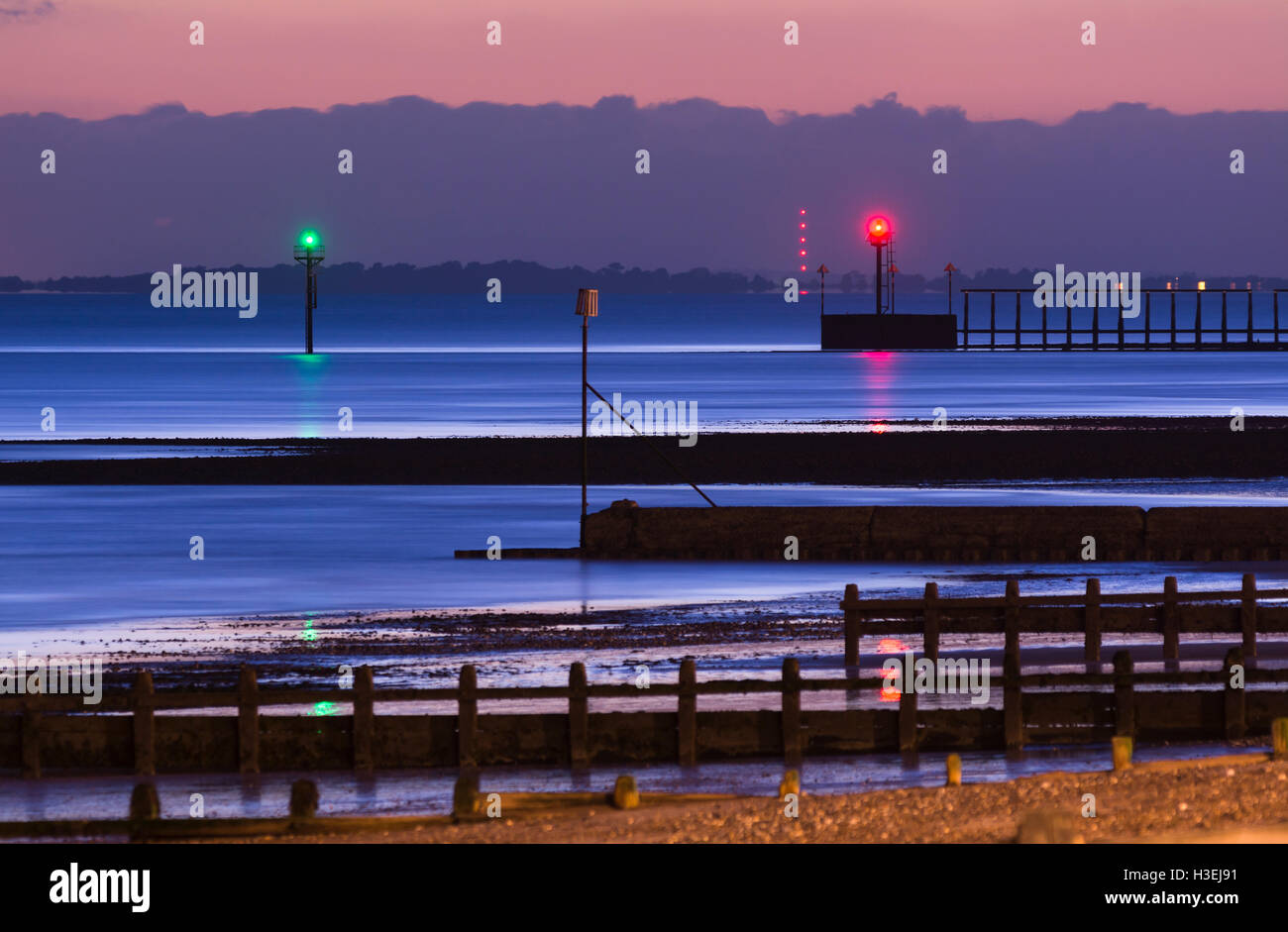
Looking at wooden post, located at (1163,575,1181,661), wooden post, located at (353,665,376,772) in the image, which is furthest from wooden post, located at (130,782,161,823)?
wooden post, located at (1163,575,1181,661)

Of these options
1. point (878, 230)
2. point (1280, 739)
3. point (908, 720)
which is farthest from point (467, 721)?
point (878, 230)

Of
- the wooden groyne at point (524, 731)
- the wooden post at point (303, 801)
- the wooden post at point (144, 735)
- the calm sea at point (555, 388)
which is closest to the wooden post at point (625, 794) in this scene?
the wooden groyne at point (524, 731)

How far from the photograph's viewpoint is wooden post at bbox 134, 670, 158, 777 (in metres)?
15.7

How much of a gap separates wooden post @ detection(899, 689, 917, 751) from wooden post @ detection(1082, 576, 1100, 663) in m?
4.55

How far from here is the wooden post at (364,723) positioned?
52.0 ft

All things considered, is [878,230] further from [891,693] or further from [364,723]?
[364,723]

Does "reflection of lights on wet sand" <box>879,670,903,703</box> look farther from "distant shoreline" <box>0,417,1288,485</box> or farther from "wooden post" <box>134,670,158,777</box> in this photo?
"distant shoreline" <box>0,417,1288,485</box>

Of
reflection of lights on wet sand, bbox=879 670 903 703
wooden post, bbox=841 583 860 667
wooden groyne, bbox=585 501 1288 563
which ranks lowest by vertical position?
reflection of lights on wet sand, bbox=879 670 903 703

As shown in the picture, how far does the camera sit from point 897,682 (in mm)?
18266

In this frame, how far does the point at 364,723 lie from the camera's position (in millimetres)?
15859

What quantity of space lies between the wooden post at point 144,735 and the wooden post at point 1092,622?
9.73 m

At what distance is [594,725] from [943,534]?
1632cm

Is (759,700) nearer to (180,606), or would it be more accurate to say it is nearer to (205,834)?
(205,834)
